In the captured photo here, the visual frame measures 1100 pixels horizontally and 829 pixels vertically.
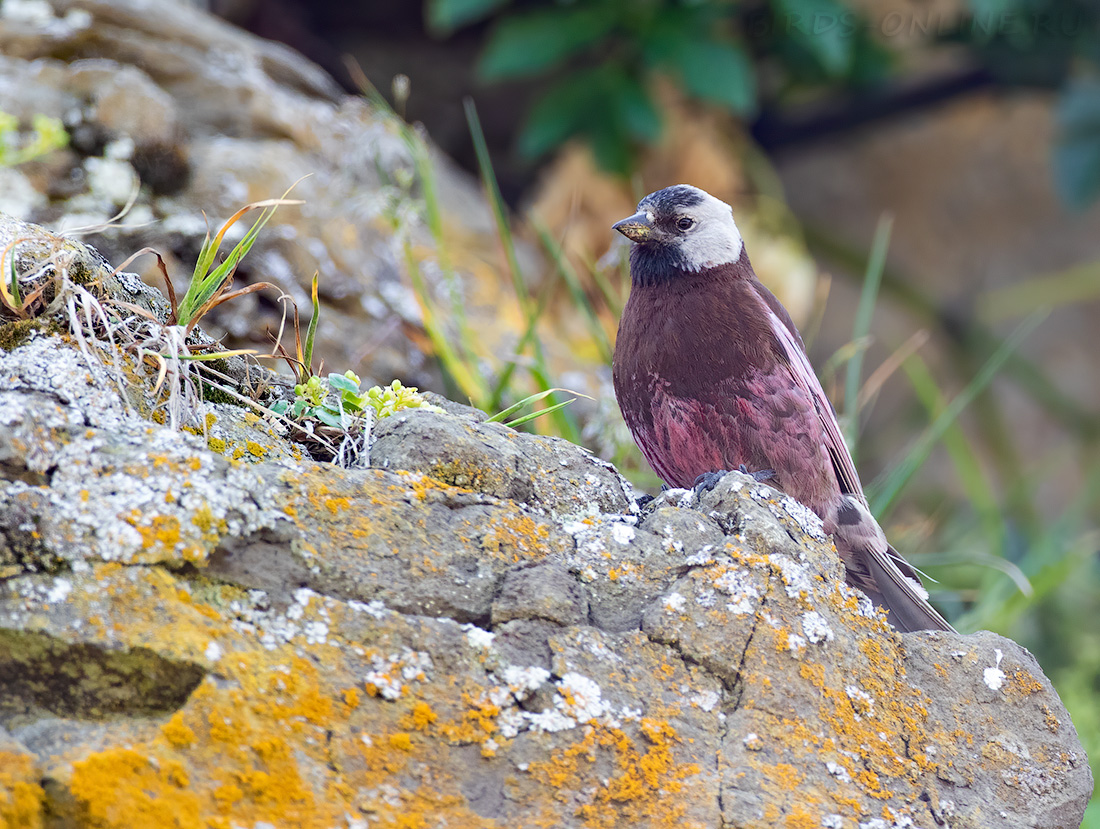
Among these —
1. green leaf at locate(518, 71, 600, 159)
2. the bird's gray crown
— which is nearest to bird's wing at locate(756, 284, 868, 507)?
the bird's gray crown

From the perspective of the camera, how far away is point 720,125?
6602 millimetres

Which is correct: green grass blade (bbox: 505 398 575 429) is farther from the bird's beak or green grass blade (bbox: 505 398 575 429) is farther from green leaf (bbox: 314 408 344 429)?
the bird's beak

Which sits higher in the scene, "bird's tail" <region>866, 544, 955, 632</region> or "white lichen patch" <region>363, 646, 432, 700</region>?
"white lichen patch" <region>363, 646, 432, 700</region>

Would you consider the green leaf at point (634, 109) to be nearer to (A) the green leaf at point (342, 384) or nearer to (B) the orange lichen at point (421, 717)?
(A) the green leaf at point (342, 384)

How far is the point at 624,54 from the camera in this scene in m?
5.61

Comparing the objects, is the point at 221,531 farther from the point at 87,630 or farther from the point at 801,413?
the point at 801,413

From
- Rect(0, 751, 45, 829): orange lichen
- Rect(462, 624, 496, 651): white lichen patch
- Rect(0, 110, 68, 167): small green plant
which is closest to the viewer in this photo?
Rect(0, 751, 45, 829): orange lichen

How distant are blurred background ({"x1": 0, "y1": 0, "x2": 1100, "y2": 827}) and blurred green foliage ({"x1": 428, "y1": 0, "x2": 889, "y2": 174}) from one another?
17 millimetres

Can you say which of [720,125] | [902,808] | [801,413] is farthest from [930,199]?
[902,808]

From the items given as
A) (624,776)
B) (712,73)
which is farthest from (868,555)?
(712,73)

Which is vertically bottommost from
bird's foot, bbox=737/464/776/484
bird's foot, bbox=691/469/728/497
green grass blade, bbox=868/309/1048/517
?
green grass blade, bbox=868/309/1048/517

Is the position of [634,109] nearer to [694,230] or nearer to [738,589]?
[694,230]

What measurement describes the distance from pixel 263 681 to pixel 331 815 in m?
0.21

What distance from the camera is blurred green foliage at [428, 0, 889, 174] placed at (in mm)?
5238
